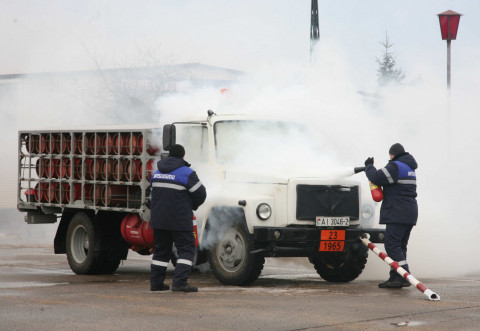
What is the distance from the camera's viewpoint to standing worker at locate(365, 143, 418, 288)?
11562 mm

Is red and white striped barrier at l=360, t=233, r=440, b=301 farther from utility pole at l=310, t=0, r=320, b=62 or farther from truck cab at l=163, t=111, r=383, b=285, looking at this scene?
utility pole at l=310, t=0, r=320, b=62

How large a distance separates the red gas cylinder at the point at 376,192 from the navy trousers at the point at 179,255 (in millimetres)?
2406

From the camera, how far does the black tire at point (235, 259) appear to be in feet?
37.6

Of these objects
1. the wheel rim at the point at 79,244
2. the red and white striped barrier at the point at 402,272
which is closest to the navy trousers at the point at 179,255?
the red and white striped barrier at the point at 402,272

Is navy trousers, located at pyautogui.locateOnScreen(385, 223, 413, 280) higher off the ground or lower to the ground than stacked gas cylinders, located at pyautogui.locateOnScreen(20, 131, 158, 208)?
lower

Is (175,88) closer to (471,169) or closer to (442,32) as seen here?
(442,32)

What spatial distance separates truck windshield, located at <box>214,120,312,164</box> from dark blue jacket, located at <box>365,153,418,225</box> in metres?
1.51

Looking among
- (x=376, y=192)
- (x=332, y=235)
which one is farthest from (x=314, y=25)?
(x=332, y=235)

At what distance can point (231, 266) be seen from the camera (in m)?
11.7

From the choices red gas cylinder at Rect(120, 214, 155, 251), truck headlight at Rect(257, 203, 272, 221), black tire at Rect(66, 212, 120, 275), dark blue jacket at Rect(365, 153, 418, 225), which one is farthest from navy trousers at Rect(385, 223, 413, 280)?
black tire at Rect(66, 212, 120, 275)

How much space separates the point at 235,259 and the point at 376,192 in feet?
6.49

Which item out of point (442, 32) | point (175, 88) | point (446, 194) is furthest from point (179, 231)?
point (175, 88)

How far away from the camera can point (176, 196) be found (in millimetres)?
10930

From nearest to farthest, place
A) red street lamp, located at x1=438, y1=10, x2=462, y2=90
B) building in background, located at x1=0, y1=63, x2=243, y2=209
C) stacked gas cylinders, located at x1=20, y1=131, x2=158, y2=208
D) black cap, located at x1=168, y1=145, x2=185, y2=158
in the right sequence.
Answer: black cap, located at x1=168, y1=145, x2=185, y2=158 < stacked gas cylinders, located at x1=20, y1=131, x2=158, y2=208 < red street lamp, located at x1=438, y1=10, x2=462, y2=90 < building in background, located at x1=0, y1=63, x2=243, y2=209
